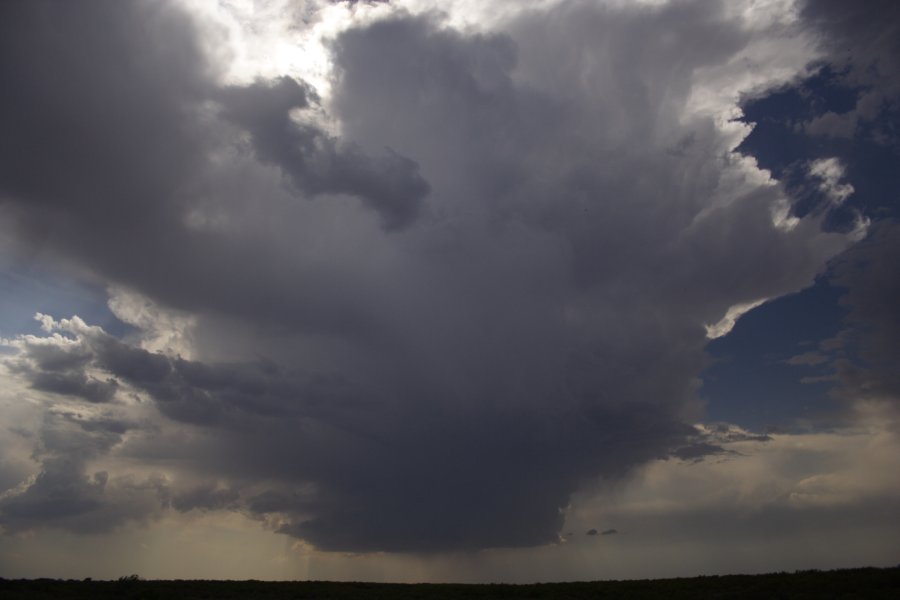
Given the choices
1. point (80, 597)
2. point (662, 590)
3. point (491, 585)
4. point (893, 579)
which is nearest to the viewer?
point (893, 579)

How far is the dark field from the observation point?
56156 mm

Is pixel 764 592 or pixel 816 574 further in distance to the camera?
pixel 816 574

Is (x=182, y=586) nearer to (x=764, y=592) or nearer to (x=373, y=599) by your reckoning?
(x=373, y=599)

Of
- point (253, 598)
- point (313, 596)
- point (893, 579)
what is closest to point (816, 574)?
point (893, 579)

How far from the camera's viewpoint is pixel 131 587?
226 ft

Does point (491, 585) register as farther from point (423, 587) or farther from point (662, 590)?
point (662, 590)

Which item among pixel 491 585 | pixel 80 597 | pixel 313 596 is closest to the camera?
pixel 80 597

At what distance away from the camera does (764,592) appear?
58469mm

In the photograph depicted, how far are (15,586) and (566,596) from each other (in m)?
58.4

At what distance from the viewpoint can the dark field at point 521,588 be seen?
184 feet

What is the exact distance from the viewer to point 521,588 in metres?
74.1

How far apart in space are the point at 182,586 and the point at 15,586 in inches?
685

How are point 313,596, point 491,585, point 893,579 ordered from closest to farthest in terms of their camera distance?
point 893,579, point 313,596, point 491,585

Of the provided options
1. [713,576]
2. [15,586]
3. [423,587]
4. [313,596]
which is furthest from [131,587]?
[713,576]
